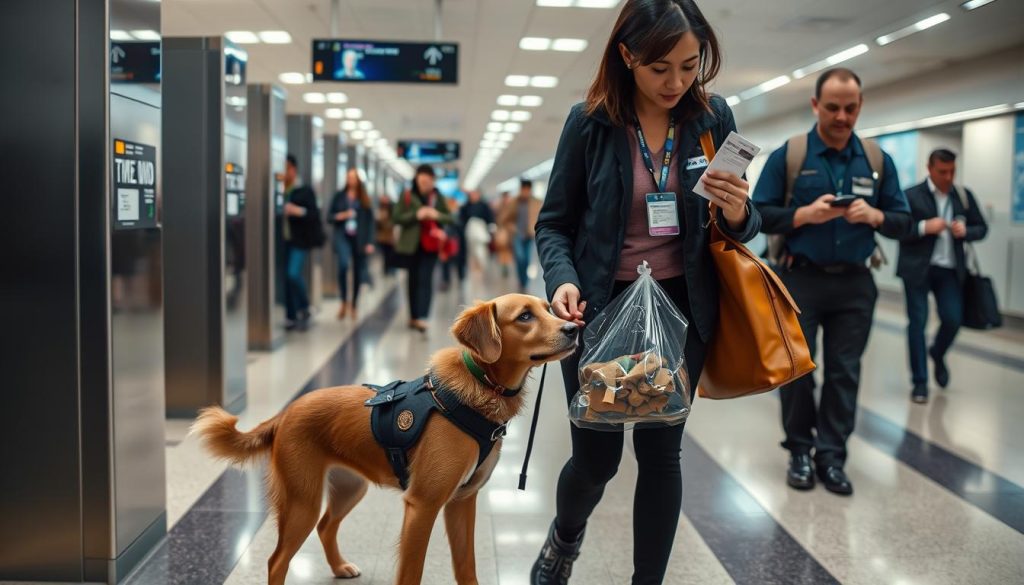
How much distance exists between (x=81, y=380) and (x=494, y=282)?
15006 mm

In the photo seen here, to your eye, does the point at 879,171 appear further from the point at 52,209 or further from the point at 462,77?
the point at 462,77

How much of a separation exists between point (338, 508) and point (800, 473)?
242cm

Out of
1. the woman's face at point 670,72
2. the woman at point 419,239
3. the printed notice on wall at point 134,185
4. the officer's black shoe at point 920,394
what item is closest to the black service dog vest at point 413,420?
the woman's face at point 670,72

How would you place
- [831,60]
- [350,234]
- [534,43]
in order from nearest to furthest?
[350,234], [534,43], [831,60]

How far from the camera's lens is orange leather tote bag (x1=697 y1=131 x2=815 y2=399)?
8.13ft

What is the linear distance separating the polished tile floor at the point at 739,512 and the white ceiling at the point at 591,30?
355 cm

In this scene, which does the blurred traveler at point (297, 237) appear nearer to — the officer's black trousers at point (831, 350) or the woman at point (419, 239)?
the woman at point (419, 239)

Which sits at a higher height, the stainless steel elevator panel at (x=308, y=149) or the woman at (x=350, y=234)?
the stainless steel elevator panel at (x=308, y=149)

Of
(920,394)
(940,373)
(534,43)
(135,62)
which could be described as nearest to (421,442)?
(135,62)

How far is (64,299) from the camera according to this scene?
302 centimetres

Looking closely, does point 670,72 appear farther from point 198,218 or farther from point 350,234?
point 350,234

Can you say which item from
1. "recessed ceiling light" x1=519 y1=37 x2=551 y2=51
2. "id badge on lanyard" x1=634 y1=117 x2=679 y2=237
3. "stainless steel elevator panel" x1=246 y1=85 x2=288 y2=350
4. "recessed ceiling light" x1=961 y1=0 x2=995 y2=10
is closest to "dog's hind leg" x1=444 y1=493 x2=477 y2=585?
"id badge on lanyard" x1=634 y1=117 x2=679 y2=237

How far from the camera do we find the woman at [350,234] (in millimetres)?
11656

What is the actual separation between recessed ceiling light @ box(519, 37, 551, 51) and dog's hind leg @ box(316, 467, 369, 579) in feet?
32.5
